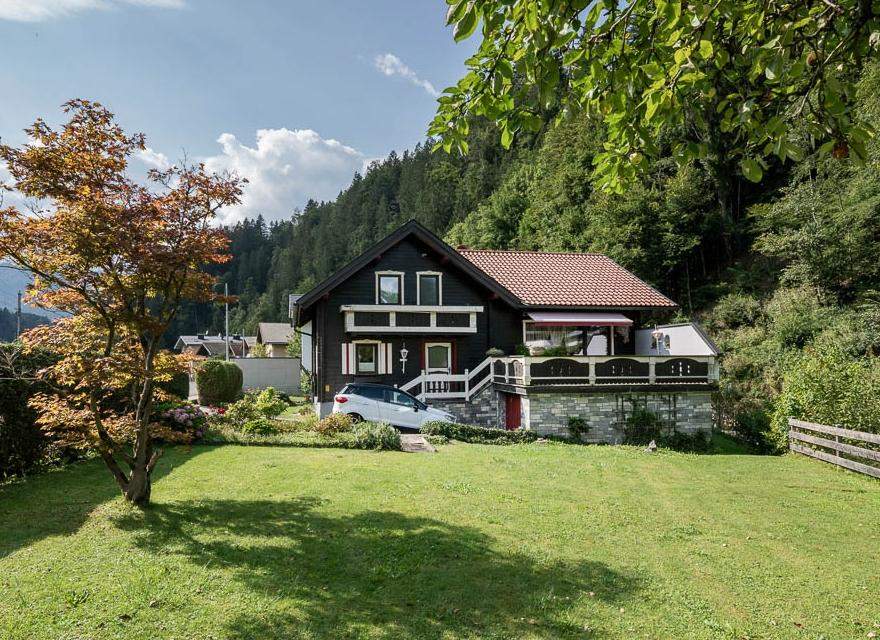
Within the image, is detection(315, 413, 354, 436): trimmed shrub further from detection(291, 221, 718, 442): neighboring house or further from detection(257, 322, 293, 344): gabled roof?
detection(257, 322, 293, 344): gabled roof

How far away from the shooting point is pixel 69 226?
656 cm

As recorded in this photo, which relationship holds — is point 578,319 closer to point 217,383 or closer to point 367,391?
point 367,391

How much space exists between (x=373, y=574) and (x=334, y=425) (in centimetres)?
939

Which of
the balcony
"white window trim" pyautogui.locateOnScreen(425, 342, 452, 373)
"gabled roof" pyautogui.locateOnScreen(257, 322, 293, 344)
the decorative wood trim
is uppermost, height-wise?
"gabled roof" pyautogui.locateOnScreen(257, 322, 293, 344)

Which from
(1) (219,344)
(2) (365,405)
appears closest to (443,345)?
(2) (365,405)

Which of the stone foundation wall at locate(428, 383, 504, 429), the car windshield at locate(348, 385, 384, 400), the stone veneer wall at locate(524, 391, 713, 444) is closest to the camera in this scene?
the car windshield at locate(348, 385, 384, 400)

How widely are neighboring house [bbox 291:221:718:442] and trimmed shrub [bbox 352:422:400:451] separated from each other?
527cm

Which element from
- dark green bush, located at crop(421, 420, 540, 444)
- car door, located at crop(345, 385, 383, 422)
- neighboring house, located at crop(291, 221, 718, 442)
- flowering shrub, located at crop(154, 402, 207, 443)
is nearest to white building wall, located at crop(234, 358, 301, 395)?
neighboring house, located at crop(291, 221, 718, 442)

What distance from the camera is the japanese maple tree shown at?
6617 mm

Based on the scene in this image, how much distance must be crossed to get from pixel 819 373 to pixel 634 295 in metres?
8.81

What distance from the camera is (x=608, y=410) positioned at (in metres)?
17.2

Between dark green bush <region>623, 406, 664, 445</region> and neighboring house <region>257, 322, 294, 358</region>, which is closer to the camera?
dark green bush <region>623, 406, 664, 445</region>

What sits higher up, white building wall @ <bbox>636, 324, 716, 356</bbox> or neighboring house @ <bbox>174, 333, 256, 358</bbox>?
neighboring house @ <bbox>174, 333, 256, 358</bbox>

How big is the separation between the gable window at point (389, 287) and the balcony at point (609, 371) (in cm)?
537
